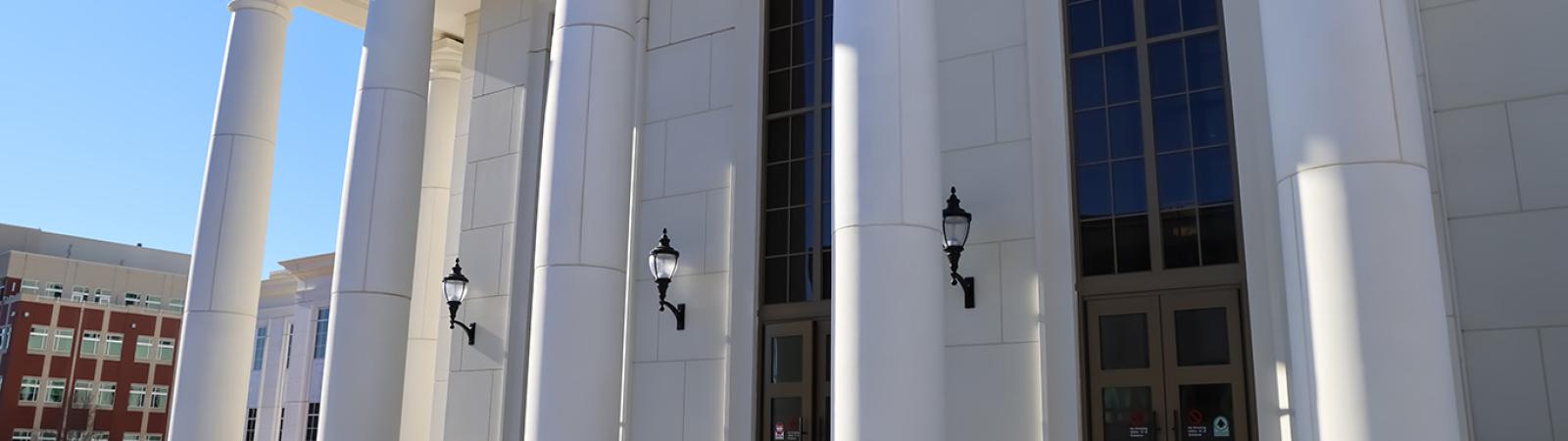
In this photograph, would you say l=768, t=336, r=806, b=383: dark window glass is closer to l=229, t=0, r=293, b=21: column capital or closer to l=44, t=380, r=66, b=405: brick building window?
l=229, t=0, r=293, b=21: column capital

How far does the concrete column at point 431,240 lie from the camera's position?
19422 millimetres

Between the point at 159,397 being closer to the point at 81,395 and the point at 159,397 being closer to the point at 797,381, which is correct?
the point at 81,395

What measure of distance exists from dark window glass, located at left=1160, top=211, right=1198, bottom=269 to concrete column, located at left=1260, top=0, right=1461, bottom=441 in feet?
11.6

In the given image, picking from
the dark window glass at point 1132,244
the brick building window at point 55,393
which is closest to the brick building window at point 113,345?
the brick building window at point 55,393

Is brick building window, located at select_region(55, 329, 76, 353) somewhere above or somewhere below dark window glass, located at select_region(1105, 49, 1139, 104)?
above

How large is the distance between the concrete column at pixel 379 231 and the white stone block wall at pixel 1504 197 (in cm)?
1110

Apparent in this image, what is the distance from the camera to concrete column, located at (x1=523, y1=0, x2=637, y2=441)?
11047mm

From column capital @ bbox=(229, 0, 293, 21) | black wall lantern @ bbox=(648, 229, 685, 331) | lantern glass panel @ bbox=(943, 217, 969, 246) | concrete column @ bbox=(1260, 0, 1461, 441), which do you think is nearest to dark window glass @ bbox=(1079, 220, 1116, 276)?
lantern glass panel @ bbox=(943, 217, 969, 246)

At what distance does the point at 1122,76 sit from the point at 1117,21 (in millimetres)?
651

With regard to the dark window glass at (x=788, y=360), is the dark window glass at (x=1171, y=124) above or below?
above

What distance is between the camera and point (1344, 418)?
707cm

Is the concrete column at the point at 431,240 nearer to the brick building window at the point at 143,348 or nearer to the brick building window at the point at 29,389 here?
the brick building window at the point at 29,389

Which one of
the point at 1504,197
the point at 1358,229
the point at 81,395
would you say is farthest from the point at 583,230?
the point at 81,395

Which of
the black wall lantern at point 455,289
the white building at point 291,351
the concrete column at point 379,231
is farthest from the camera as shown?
the white building at point 291,351
